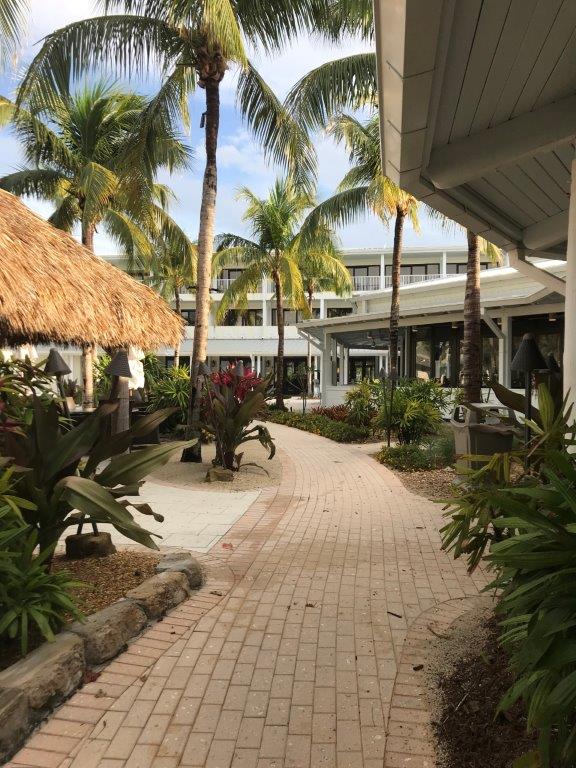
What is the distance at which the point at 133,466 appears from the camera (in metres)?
3.69

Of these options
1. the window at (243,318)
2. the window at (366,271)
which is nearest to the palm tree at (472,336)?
the window at (243,318)

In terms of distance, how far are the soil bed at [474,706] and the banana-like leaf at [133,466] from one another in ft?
6.64

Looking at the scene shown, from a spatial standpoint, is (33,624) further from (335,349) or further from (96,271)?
(335,349)

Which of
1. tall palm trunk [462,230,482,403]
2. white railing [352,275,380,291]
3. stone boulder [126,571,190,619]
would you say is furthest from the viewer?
white railing [352,275,380,291]

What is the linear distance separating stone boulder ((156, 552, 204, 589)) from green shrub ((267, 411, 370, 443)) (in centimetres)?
980

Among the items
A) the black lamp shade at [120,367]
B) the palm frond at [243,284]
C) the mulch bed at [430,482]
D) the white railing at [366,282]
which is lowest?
the mulch bed at [430,482]

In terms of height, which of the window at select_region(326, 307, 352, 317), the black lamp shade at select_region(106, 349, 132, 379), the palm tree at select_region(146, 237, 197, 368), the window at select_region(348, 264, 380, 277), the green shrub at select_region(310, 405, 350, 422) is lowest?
the green shrub at select_region(310, 405, 350, 422)

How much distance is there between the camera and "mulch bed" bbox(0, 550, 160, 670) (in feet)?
11.0

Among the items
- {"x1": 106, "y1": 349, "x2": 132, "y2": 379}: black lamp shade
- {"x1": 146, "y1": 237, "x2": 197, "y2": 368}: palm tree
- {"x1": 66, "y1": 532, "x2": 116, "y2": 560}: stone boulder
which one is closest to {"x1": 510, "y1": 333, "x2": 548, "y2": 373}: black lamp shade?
{"x1": 66, "y1": 532, "x2": 116, "y2": 560}: stone boulder

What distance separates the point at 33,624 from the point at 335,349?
20.4m

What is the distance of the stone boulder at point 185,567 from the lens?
417 centimetres

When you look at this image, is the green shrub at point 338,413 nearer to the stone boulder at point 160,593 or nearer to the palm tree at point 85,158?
the palm tree at point 85,158

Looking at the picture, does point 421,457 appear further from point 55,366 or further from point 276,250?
point 276,250

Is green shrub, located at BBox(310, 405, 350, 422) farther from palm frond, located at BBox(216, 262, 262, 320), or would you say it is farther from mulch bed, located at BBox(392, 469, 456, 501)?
palm frond, located at BBox(216, 262, 262, 320)
